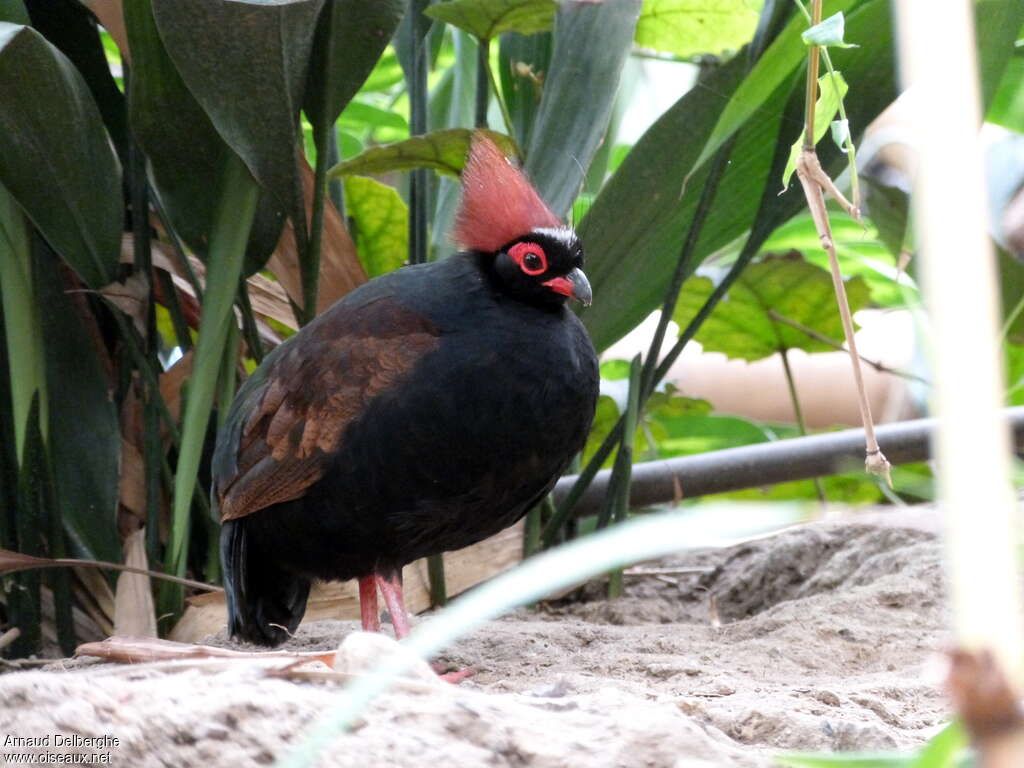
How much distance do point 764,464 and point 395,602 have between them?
4.03ft

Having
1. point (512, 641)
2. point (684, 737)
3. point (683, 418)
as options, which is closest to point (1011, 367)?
point (683, 418)

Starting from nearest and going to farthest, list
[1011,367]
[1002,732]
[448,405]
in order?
1. [1002,732]
2. [448,405]
3. [1011,367]

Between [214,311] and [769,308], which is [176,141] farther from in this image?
[769,308]

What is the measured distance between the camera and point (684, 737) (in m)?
1.30

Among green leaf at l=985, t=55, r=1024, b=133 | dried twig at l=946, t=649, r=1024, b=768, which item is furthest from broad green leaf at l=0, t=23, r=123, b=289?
dried twig at l=946, t=649, r=1024, b=768

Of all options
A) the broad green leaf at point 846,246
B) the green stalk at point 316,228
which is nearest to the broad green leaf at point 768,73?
the green stalk at point 316,228

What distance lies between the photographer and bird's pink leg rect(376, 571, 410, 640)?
257 cm

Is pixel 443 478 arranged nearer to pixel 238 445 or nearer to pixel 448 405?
pixel 448 405

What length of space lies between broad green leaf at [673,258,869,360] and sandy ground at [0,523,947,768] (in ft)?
2.96

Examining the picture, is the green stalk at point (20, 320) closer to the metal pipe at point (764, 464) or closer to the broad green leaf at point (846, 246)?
the metal pipe at point (764, 464)

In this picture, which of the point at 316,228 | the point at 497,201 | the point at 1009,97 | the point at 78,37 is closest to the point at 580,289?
the point at 497,201

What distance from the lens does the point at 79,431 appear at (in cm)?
293

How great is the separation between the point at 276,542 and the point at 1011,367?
253 centimetres

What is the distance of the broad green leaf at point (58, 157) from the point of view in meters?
2.38
